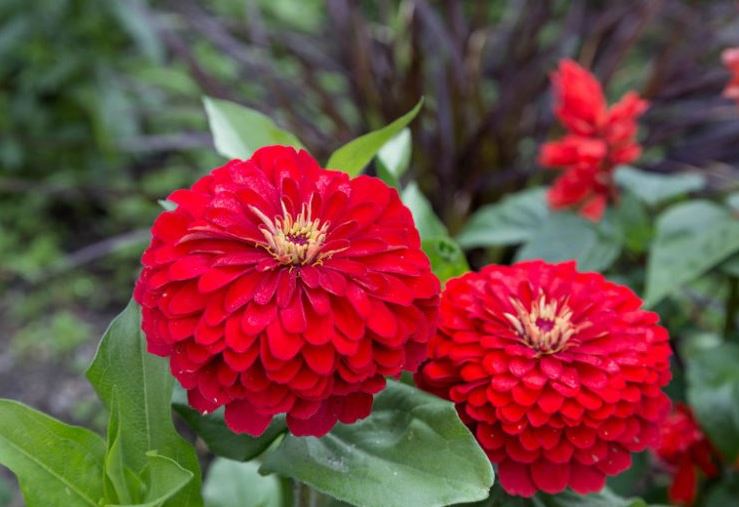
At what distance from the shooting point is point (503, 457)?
57cm

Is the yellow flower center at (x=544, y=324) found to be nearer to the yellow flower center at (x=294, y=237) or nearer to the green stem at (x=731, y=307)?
the yellow flower center at (x=294, y=237)

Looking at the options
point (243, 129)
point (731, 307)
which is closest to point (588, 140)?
point (731, 307)

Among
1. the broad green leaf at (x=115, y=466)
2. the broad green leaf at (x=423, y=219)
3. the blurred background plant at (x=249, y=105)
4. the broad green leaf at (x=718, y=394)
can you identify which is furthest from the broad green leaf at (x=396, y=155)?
the blurred background plant at (x=249, y=105)

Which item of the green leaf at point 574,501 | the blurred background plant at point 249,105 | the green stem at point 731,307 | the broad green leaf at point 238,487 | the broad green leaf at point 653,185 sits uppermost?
the blurred background plant at point 249,105

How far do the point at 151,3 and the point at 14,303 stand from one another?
1153mm

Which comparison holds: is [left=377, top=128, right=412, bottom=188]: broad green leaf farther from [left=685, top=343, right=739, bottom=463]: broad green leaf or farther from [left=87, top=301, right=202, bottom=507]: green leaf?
[left=685, top=343, right=739, bottom=463]: broad green leaf

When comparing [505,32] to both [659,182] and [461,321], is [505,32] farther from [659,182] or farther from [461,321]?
[461,321]

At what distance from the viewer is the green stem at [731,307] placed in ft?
3.37

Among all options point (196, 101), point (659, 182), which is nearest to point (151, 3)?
point (196, 101)

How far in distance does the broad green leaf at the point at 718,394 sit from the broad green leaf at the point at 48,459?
625 mm

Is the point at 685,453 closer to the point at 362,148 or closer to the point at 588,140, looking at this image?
the point at 588,140

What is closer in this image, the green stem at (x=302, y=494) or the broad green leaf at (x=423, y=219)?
the green stem at (x=302, y=494)

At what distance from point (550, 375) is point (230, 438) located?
0.73 feet

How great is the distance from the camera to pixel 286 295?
1.62ft
